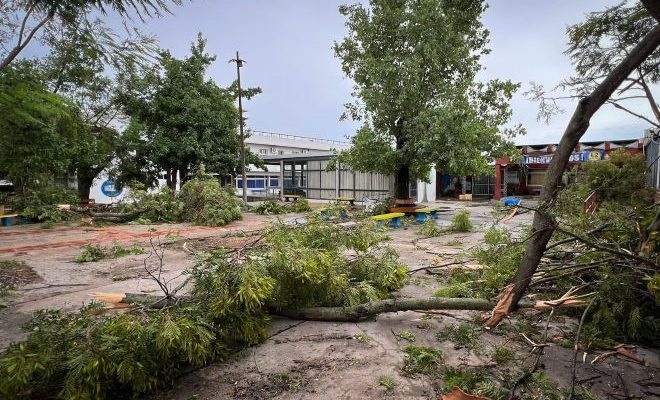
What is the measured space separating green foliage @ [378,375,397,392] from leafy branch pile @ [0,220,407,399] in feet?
3.80

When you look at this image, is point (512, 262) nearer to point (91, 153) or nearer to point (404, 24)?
point (404, 24)

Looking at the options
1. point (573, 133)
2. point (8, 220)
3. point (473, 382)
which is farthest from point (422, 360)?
point (8, 220)

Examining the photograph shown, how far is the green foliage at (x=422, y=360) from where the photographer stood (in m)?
2.98

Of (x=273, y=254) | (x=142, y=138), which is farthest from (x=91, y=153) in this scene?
(x=273, y=254)

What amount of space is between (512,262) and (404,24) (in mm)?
10543

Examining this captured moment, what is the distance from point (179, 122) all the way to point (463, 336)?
58.7ft

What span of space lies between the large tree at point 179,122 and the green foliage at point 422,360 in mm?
16139

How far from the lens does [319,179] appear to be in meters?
24.3

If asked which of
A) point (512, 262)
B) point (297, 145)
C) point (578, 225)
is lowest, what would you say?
point (512, 262)

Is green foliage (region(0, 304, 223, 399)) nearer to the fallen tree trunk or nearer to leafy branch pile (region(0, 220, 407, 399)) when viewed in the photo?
leafy branch pile (region(0, 220, 407, 399))

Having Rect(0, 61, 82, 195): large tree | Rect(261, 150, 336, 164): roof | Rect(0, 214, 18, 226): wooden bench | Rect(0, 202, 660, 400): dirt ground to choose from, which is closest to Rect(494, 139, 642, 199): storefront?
Rect(261, 150, 336, 164): roof

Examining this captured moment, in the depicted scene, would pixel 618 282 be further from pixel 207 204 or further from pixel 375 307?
pixel 207 204

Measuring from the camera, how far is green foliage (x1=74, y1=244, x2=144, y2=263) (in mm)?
7312

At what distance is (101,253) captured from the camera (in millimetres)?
7578
